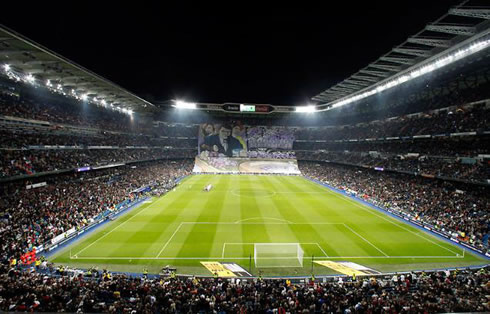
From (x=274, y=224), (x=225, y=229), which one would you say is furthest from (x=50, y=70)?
(x=274, y=224)

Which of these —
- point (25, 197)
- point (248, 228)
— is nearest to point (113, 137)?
point (25, 197)

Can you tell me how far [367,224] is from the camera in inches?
1104

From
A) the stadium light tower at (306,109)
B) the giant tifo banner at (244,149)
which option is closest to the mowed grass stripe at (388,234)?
the giant tifo banner at (244,149)

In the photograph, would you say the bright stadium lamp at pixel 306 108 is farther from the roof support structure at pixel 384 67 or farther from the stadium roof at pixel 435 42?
the roof support structure at pixel 384 67

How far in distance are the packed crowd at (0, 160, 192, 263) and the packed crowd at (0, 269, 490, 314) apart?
22.7ft

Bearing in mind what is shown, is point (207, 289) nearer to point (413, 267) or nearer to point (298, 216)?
point (413, 267)

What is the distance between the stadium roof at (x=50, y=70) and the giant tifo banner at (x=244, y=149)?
3567 cm

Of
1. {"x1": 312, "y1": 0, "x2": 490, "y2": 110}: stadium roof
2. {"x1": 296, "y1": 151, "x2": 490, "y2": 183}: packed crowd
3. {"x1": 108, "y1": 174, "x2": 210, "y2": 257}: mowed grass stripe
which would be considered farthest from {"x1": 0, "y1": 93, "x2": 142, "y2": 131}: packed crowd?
{"x1": 296, "y1": 151, "x2": 490, "y2": 183}: packed crowd

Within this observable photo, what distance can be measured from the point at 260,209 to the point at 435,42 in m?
26.3

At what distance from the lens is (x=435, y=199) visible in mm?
31156

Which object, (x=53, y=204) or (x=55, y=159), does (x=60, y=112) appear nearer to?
(x=55, y=159)

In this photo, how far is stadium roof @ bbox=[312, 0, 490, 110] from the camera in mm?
21219

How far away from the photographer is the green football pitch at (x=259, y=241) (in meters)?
18.7

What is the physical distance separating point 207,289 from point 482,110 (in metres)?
35.9
